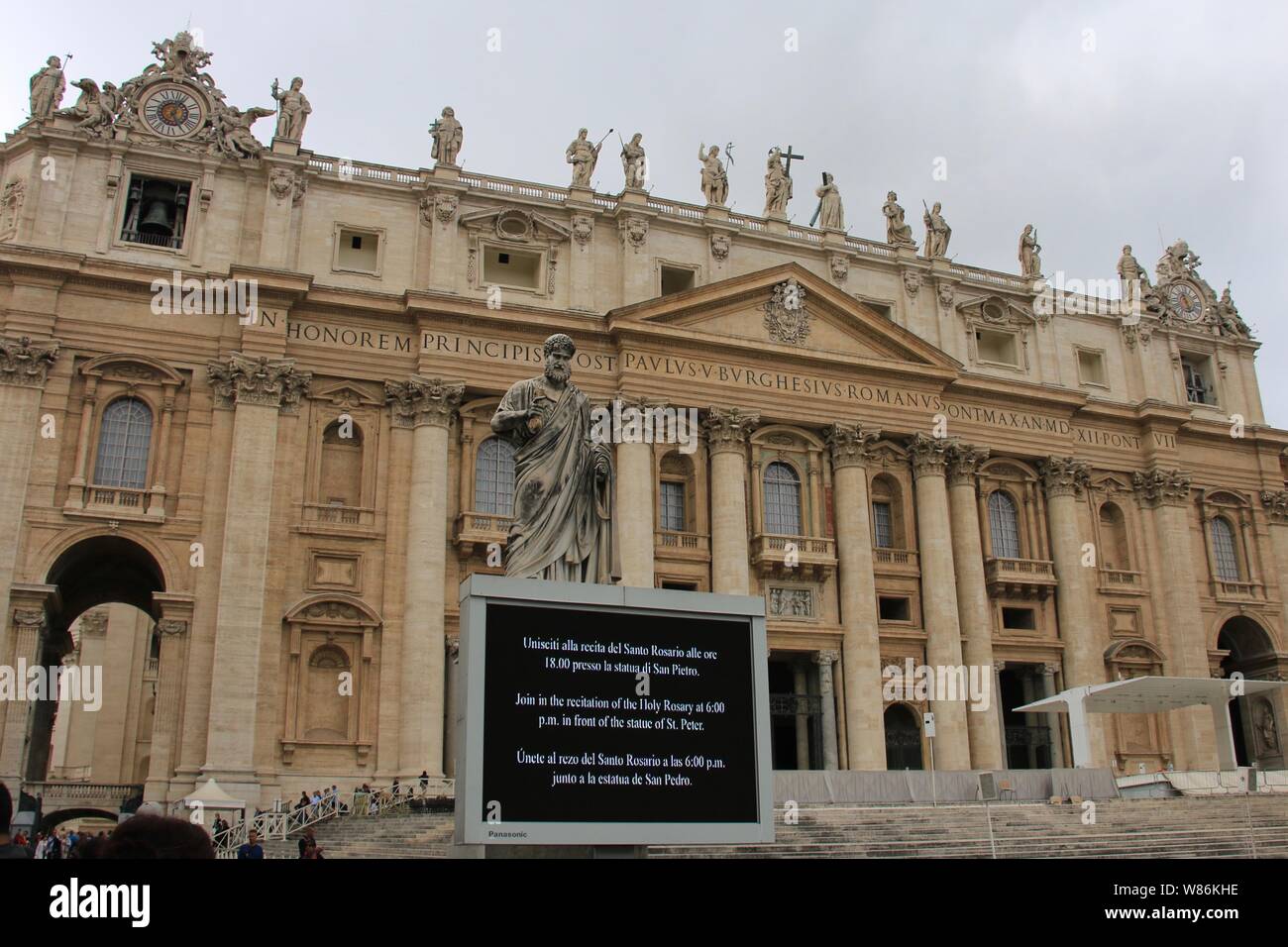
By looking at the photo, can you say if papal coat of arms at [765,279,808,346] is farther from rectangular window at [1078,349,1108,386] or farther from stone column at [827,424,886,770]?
rectangular window at [1078,349,1108,386]

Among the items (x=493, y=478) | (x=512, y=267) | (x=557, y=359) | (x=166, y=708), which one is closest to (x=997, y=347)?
(x=512, y=267)

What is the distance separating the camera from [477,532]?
35.1 m

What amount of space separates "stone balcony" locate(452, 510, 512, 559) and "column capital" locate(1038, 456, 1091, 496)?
2041cm

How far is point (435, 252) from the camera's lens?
1471 inches

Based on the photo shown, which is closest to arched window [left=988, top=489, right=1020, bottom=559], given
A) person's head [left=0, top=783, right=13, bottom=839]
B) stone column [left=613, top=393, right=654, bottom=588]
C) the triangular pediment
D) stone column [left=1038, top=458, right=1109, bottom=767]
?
stone column [left=1038, top=458, right=1109, bottom=767]

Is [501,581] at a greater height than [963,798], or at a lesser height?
greater

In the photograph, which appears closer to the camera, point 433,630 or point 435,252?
point 433,630

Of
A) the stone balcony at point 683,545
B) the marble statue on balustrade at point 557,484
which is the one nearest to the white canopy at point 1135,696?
the stone balcony at point 683,545

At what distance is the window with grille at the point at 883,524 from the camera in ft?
135

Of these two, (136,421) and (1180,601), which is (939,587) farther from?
(136,421)
